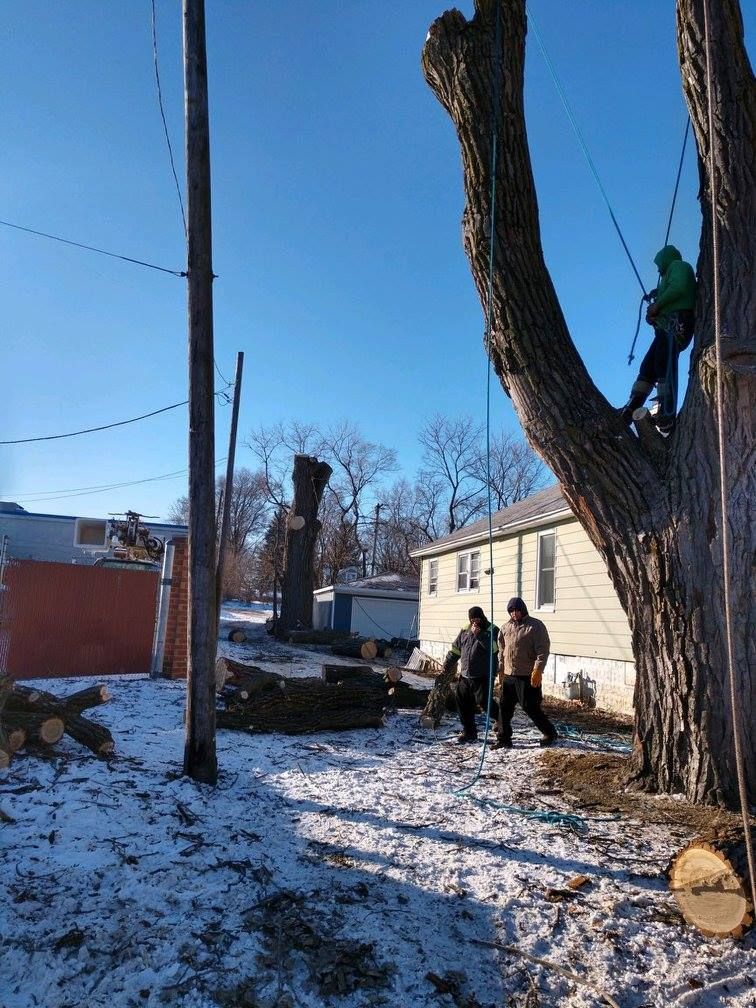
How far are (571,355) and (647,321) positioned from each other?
0.87 m

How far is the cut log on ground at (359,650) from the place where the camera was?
18422mm

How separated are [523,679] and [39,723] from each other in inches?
179

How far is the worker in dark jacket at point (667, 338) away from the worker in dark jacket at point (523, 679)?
2642mm

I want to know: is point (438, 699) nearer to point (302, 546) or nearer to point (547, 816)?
point (547, 816)

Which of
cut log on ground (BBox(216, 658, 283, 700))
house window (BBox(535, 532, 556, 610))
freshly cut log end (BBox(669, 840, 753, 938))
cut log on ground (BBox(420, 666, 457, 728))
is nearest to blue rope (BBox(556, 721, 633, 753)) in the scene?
cut log on ground (BBox(420, 666, 457, 728))

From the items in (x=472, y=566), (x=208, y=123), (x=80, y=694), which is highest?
(x=208, y=123)

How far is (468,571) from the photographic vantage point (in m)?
16.7

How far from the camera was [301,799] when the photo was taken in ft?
16.7

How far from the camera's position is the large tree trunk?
191 inches

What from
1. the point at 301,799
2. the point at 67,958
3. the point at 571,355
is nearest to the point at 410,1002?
the point at 67,958

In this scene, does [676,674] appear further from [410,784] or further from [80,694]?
[80,694]

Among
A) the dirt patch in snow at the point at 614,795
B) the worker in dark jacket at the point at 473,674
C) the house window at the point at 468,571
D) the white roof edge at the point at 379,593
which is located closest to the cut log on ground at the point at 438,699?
the worker in dark jacket at the point at 473,674

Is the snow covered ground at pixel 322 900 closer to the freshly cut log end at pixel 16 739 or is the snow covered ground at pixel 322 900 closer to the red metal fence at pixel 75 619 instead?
the freshly cut log end at pixel 16 739

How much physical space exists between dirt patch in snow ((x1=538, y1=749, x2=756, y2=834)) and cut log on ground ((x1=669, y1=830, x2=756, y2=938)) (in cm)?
77
